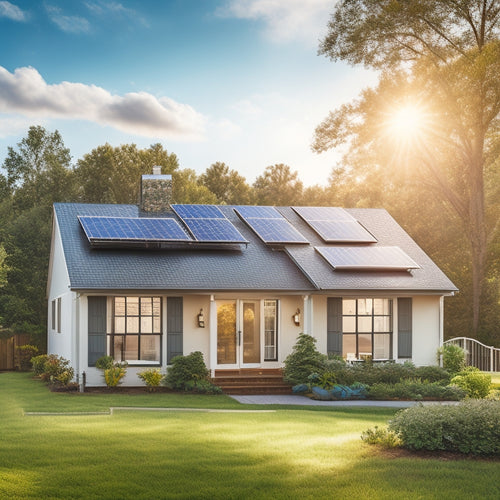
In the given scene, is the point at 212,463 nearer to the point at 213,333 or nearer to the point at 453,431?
the point at 453,431

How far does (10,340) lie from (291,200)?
3598cm

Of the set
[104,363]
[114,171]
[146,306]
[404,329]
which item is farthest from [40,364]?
[114,171]

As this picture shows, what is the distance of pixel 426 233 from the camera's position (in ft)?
114

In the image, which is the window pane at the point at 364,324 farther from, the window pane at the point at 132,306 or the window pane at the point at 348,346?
the window pane at the point at 132,306

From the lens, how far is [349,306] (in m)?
20.2

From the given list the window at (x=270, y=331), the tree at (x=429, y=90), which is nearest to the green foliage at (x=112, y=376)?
the window at (x=270, y=331)

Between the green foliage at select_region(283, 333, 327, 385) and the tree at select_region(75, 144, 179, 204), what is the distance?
94.6 ft

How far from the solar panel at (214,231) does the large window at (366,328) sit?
3632 millimetres

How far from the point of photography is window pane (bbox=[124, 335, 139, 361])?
1862 cm

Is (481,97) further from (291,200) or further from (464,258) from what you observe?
(291,200)

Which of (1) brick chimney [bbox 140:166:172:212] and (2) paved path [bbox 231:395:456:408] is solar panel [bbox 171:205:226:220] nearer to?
(1) brick chimney [bbox 140:166:172:212]

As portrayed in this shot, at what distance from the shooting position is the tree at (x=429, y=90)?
27.7m

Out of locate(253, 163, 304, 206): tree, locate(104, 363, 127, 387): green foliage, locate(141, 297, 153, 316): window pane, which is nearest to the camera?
locate(104, 363, 127, 387): green foliage

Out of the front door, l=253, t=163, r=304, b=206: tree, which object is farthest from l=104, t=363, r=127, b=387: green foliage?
l=253, t=163, r=304, b=206: tree
